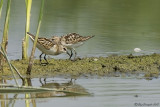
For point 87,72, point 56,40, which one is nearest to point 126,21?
point 56,40

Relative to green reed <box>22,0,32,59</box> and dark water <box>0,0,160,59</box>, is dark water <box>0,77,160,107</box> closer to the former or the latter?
green reed <box>22,0,32,59</box>

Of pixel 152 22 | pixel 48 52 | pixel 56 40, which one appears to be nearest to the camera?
pixel 48 52

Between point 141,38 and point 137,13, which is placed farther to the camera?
point 137,13

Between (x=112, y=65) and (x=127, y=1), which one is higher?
(x=127, y=1)

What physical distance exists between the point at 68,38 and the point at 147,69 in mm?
Result: 2495

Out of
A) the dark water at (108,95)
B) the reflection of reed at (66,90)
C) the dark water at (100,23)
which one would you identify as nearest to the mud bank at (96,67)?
the dark water at (108,95)

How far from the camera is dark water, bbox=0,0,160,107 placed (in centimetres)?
1038

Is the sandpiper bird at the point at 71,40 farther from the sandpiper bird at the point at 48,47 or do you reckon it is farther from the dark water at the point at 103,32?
the sandpiper bird at the point at 48,47

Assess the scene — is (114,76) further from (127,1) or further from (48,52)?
(127,1)

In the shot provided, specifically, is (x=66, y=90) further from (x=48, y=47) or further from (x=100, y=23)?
(x=100, y=23)

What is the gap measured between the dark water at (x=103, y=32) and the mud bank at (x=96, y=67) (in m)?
0.57

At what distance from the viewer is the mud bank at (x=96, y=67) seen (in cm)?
1264

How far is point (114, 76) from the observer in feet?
41.3

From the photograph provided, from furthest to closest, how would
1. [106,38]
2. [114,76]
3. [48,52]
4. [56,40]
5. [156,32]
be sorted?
1. [156,32]
2. [106,38]
3. [56,40]
4. [48,52]
5. [114,76]
